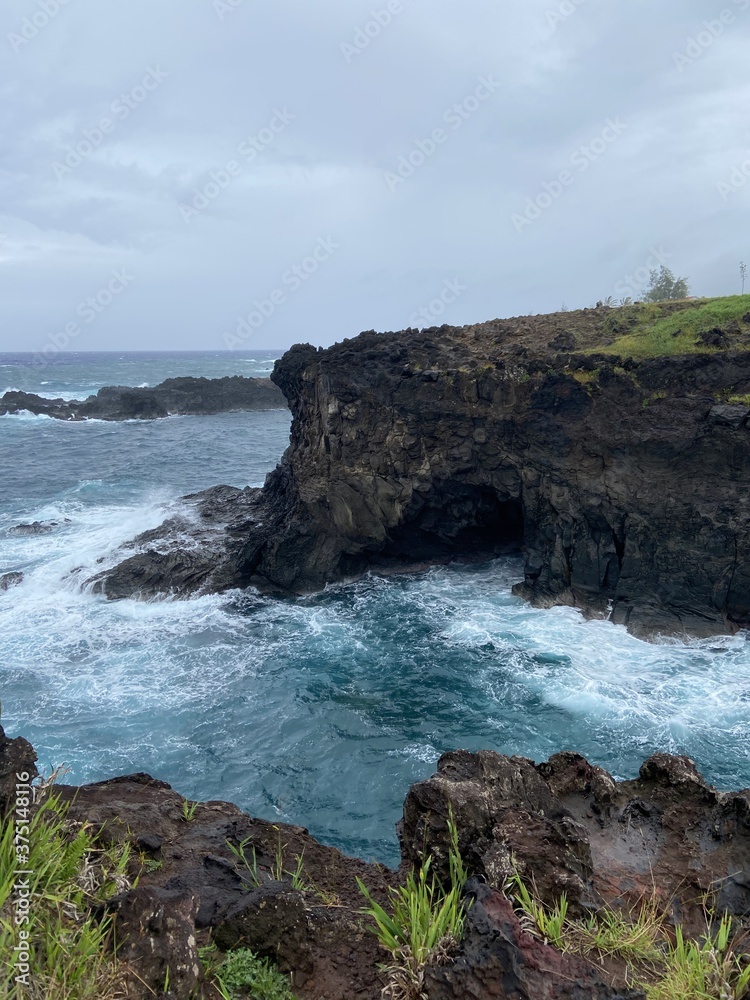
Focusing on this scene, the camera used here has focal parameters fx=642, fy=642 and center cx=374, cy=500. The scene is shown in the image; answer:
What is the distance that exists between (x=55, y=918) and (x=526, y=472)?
909 inches

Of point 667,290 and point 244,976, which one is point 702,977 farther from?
point 667,290

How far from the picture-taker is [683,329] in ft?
87.1

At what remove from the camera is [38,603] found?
87.8 feet

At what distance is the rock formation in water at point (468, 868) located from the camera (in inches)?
190

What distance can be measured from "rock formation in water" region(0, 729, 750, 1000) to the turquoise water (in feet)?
24.7

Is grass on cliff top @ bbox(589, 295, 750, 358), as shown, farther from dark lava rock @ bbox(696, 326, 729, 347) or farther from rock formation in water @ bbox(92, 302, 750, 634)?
rock formation in water @ bbox(92, 302, 750, 634)

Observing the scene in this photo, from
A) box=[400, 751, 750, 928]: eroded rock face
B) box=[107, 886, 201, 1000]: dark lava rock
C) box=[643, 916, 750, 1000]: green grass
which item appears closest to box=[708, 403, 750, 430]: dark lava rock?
box=[400, 751, 750, 928]: eroded rock face

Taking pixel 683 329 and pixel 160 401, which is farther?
pixel 160 401

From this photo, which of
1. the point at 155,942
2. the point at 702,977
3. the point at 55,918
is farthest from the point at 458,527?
the point at 55,918

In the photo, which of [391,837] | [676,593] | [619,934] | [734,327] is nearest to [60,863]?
[619,934]

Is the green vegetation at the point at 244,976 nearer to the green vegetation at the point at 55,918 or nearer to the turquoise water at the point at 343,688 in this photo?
the green vegetation at the point at 55,918

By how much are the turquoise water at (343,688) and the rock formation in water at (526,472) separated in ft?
4.97

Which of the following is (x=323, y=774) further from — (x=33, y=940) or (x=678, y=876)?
(x=33, y=940)

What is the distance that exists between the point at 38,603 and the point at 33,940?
2517 cm
